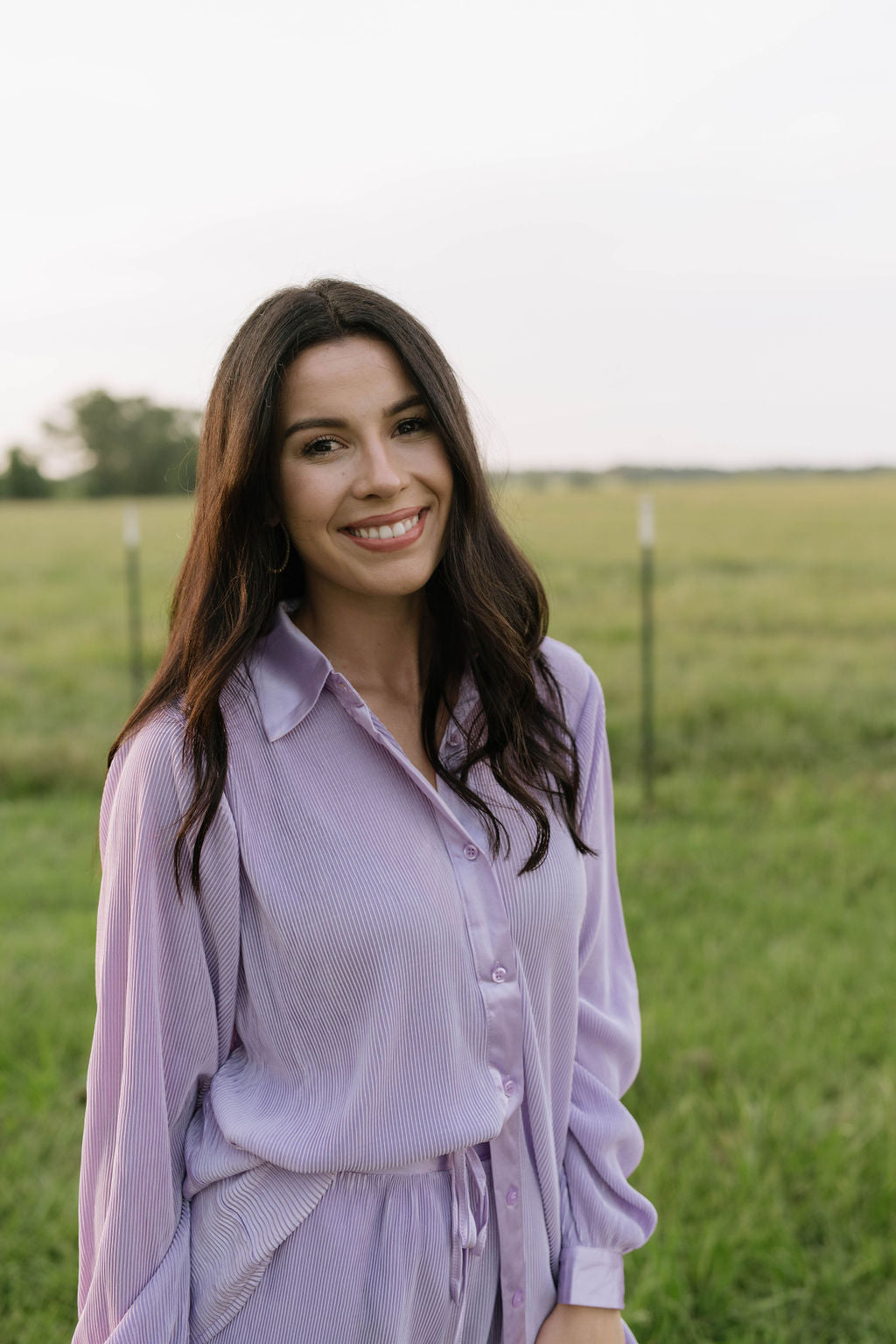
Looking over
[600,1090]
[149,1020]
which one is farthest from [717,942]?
[149,1020]

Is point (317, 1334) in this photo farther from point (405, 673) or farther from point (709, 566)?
point (709, 566)

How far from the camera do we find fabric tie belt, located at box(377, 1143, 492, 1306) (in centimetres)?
138

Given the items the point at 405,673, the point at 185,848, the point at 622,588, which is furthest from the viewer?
the point at 622,588

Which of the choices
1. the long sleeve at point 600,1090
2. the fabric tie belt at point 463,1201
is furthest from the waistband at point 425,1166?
the long sleeve at point 600,1090

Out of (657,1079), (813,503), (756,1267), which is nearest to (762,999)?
(657,1079)

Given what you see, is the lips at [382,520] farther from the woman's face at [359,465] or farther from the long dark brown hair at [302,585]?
the long dark brown hair at [302,585]

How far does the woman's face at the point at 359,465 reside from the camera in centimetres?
145

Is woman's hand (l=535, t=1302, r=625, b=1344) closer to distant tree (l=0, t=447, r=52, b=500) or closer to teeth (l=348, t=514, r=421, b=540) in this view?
teeth (l=348, t=514, r=421, b=540)

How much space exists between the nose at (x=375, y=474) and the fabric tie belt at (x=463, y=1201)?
781 mm

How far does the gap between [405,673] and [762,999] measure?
2560 mm

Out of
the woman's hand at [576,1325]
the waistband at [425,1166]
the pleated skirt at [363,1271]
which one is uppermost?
the waistband at [425,1166]

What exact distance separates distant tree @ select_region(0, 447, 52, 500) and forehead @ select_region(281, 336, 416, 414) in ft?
111

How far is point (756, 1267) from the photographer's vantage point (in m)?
2.57

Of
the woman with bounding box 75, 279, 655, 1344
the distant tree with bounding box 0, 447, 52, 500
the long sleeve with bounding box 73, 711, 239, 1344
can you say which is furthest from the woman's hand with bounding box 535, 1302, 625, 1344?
the distant tree with bounding box 0, 447, 52, 500
